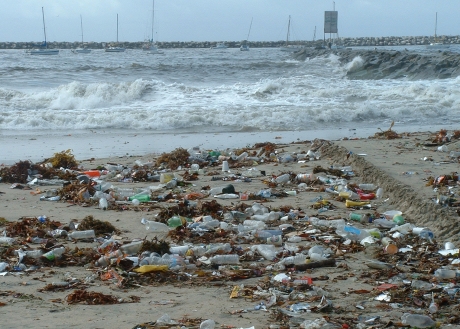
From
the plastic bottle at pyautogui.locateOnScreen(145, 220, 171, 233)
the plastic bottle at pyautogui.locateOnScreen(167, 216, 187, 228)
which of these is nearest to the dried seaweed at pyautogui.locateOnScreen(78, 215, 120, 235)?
the plastic bottle at pyautogui.locateOnScreen(145, 220, 171, 233)

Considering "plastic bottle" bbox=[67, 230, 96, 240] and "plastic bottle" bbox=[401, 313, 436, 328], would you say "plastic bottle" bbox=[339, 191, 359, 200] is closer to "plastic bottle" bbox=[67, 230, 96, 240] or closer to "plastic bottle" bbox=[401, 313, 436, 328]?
"plastic bottle" bbox=[67, 230, 96, 240]

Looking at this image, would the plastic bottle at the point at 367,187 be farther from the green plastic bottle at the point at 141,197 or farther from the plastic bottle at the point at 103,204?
the plastic bottle at the point at 103,204

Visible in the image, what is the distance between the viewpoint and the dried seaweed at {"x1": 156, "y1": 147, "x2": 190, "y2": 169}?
896 centimetres

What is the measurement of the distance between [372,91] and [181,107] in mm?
6975

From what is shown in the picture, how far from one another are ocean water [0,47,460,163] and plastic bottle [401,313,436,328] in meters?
10.1

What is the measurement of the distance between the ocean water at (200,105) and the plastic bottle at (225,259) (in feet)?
29.2

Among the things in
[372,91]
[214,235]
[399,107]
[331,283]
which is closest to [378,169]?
[214,235]

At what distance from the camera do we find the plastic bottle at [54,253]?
4.57 m

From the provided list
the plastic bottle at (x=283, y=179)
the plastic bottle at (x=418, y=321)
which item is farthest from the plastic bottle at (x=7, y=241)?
the plastic bottle at (x=283, y=179)

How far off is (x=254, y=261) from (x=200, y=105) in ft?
43.7

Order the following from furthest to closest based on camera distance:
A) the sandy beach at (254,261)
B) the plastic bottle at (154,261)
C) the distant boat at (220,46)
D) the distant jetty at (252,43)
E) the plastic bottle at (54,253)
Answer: the distant boat at (220,46), the distant jetty at (252,43), the plastic bottle at (54,253), the plastic bottle at (154,261), the sandy beach at (254,261)

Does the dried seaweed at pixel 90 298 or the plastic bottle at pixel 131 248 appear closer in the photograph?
the dried seaweed at pixel 90 298

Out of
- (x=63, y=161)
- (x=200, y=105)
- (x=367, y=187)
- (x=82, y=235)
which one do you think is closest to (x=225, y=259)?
(x=82, y=235)

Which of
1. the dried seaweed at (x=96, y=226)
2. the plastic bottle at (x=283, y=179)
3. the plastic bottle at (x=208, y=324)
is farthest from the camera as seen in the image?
the plastic bottle at (x=283, y=179)
